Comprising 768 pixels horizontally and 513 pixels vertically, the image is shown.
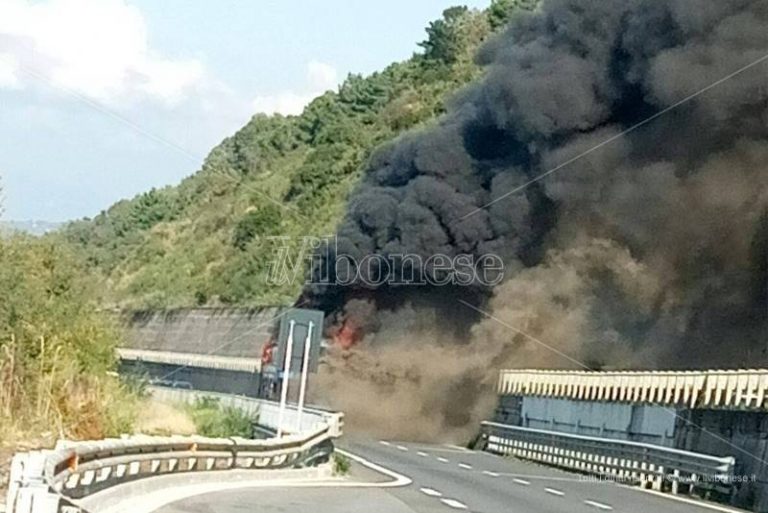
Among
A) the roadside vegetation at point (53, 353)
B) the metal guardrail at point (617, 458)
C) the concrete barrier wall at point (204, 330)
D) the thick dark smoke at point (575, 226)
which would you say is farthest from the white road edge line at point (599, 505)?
the concrete barrier wall at point (204, 330)

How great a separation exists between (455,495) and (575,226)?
88.9 ft

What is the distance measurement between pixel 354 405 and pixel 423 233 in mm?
6017

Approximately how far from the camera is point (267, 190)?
359 feet

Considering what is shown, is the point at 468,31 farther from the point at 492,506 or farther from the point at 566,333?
the point at 492,506

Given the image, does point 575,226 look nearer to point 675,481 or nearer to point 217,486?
point 675,481

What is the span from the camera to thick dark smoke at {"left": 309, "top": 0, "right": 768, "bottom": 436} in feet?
157

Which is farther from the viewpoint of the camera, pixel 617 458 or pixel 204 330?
pixel 204 330

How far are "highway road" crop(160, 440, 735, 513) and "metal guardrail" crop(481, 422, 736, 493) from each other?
88 centimetres

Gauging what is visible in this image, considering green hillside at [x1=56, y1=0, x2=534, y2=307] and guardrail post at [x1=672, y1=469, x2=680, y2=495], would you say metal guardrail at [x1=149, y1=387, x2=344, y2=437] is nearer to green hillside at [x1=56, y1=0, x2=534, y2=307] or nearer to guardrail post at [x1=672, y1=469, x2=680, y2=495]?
guardrail post at [x1=672, y1=469, x2=680, y2=495]

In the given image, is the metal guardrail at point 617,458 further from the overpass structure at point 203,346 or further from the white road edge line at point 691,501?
the overpass structure at point 203,346

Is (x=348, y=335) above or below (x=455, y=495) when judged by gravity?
above

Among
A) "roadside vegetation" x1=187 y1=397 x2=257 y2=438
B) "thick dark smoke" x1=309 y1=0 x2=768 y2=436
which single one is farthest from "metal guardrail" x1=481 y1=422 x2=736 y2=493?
"roadside vegetation" x1=187 y1=397 x2=257 y2=438

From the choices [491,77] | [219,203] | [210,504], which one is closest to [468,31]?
[219,203]

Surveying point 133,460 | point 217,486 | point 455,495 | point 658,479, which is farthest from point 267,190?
point 133,460
